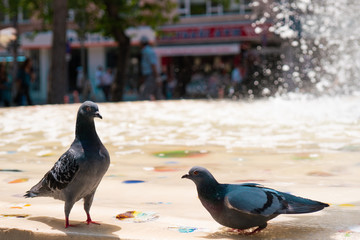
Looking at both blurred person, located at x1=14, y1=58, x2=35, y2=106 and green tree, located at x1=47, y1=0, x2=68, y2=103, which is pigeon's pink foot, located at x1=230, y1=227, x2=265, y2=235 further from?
blurred person, located at x1=14, y1=58, x2=35, y2=106

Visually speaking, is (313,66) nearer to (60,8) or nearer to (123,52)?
(123,52)

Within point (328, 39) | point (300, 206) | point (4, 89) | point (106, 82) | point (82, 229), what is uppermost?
point (328, 39)

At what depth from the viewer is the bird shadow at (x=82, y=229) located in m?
3.30

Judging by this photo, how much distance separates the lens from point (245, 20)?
33.1 metres

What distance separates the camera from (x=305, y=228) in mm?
3436

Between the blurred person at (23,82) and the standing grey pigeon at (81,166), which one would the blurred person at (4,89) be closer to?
the blurred person at (23,82)

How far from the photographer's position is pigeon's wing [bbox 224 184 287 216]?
3.07 meters

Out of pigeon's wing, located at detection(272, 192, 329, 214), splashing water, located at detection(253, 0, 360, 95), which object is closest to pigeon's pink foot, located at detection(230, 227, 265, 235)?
pigeon's wing, located at detection(272, 192, 329, 214)

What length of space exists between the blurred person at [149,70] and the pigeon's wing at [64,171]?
1032 cm

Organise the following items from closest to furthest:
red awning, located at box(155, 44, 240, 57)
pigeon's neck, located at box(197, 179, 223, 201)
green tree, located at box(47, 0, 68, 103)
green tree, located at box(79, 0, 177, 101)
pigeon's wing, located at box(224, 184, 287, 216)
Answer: pigeon's wing, located at box(224, 184, 287, 216)
pigeon's neck, located at box(197, 179, 223, 201)
green tree, located at box(47, 0, 68, 103)
green tree, located at box(79, 0, 177, 101)
red awning, located at box(155, 44, 240, 57)

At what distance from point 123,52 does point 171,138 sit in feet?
39.0

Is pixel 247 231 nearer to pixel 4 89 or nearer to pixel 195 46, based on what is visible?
pixel 4 89

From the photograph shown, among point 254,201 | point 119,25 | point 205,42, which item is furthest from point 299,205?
point 205,42

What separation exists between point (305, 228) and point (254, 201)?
50 centimetres
